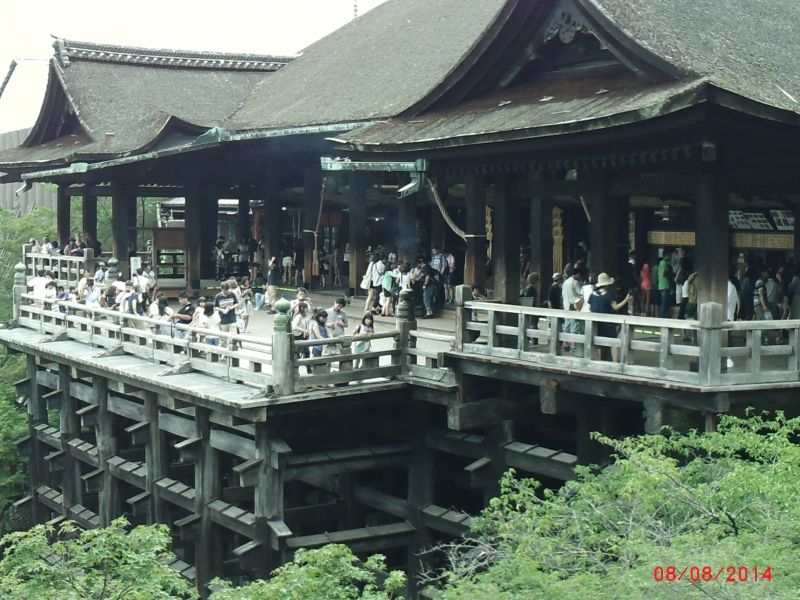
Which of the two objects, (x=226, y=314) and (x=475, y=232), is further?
(x=226, y=314)

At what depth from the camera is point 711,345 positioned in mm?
15641

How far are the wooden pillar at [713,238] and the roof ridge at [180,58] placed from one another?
24.1m

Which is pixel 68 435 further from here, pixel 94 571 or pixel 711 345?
pixel 711 345

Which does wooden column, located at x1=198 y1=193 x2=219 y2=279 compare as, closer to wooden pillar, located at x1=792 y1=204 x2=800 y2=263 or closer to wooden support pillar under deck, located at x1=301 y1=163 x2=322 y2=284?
wooden support pillar under deck, located at x1=301 y1=163 x2=322 y2=284

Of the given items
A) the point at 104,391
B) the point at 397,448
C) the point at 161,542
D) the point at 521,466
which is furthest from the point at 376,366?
the point at 104,391

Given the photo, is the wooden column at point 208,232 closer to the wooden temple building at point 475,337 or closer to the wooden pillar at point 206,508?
the wooden temple building at point 475,337

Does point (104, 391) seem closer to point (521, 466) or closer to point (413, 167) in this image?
point (413, 167)

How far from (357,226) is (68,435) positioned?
24.8ft

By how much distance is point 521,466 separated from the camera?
1911 cm

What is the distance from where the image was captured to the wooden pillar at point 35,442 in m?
28.9

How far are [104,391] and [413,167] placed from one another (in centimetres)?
831

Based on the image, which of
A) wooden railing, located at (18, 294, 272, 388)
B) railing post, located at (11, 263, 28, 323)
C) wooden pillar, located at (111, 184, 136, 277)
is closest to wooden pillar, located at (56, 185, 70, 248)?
wooden pillar, located at (111, 184, 136, 277)

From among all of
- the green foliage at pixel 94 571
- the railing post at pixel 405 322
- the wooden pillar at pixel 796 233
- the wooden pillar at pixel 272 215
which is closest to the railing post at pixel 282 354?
the railing post at pixel 405 322
